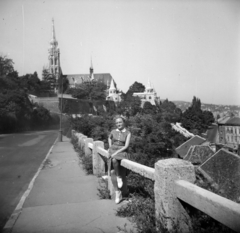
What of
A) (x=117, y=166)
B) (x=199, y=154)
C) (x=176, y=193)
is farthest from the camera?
(x=199, y=154)

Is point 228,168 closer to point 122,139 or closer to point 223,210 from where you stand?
point 122,139

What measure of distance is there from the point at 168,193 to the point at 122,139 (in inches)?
69.2

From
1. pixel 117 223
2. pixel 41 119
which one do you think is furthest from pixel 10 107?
pixel 117 223

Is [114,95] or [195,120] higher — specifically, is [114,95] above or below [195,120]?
above

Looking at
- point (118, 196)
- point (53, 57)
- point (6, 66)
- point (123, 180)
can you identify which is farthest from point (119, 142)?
point (53, 57)

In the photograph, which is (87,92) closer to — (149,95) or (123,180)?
(149,95)

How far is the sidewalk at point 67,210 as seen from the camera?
3420mm

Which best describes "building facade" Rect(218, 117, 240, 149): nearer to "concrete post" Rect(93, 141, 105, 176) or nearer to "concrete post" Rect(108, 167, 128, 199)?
"concrete post" Rect(93, 141, 105, 176)

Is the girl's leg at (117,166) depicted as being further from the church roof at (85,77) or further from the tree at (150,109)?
the church roof at (85,77)

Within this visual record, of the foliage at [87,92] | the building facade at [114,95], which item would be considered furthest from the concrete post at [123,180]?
the building facade at [114,95]

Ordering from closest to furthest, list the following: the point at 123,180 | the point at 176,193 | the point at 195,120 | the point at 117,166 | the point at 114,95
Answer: the point at 176,193, the point at 117,166, the point at 123,180, the point at 195,120, the point at 114,95

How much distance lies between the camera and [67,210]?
414cm

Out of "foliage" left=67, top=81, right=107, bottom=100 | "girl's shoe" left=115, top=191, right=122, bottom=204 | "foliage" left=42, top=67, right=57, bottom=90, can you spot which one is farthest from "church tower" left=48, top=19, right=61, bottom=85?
"girl's shoe" left=115, top=191, right=122, bottom=204

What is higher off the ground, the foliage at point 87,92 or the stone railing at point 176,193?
the foliage at point 87,92
